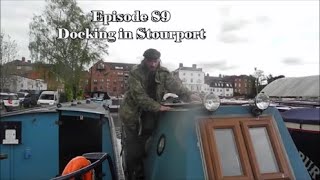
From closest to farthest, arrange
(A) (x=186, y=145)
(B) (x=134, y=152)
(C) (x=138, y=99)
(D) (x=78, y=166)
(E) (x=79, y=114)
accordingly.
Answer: (A) (x=186, y=145) → (D) (x=78, y=166) → (C) (x=138, y=99) → (B) (x=134, y=152) → (E) (x=79, y=114)

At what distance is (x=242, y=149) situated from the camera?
12.4 feet

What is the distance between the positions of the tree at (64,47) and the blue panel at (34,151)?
40.2 m

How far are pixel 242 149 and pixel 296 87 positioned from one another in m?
32.3

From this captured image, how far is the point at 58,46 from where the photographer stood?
47.3 metres

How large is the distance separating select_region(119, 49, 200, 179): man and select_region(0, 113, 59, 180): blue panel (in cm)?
203

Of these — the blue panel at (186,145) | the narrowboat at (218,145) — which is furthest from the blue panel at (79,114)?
the blue panel at (186,145)

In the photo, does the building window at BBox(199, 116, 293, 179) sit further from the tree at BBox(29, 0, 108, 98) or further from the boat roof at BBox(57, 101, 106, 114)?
the tree at BBox(29, 0, 108, 98)

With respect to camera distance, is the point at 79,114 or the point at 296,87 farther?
the point at 296,87

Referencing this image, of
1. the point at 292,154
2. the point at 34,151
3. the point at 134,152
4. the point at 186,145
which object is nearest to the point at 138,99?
the point at 134,152

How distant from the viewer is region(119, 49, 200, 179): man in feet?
14.6

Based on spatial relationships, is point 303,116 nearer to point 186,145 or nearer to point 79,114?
point 79,114

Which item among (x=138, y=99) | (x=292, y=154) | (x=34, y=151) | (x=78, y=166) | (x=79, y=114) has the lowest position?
(x=34, y=151)

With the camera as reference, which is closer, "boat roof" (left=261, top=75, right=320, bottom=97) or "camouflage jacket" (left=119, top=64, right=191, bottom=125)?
"camouflage jacket" (left=119, top=64, right=191, bottom=125)

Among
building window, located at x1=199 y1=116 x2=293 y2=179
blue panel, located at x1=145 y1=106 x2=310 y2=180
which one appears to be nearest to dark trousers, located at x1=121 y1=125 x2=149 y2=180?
blue panel, located at x1=145 y1=106 x2=310 y2=180
